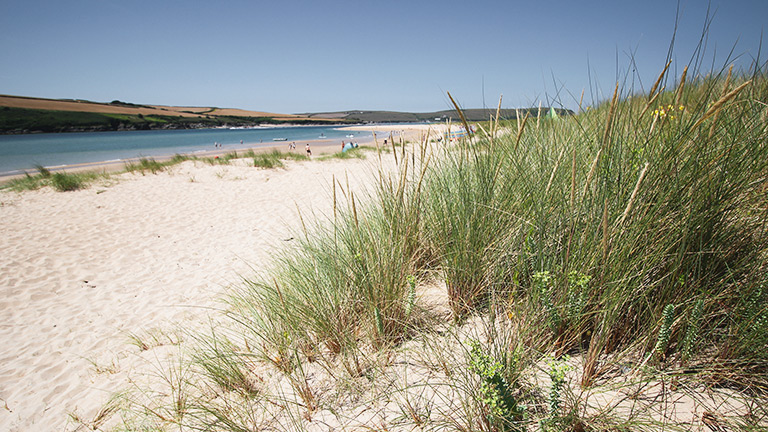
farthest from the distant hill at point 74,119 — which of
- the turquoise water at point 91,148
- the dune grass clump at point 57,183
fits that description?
the dune grass clump at point 57,183

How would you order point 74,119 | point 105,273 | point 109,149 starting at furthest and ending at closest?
point 74,119, point 109,149, point 105,273

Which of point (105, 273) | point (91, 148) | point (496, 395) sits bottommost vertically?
point (105, 273)

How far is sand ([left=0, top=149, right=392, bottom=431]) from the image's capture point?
2.38 meters

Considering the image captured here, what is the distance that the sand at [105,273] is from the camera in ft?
7.82

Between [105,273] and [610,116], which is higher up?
[610,116]

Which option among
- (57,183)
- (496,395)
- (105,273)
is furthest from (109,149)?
(496,395)

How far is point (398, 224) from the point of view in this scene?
Result: 6.45ft

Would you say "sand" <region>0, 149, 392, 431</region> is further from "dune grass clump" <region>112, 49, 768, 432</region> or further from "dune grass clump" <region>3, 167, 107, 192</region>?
"dune grass clump" <region>112, 49, 768, 432</region>

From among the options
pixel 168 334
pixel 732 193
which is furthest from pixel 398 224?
pixel 168 334

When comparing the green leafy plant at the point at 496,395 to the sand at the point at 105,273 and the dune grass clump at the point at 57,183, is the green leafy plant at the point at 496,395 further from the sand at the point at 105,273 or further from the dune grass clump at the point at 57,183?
the dune grass clump at the point at 57,183

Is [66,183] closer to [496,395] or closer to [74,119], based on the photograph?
[496,395]

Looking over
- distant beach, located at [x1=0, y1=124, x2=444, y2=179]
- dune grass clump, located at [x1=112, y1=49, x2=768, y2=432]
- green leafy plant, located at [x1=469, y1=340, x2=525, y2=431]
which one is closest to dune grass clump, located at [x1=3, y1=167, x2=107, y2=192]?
distant beach, located at [x1=0, y1=124, x2=444, y2=179]

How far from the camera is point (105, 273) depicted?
4336 millimetres

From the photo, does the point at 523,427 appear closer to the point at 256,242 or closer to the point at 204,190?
the point at 256,242
